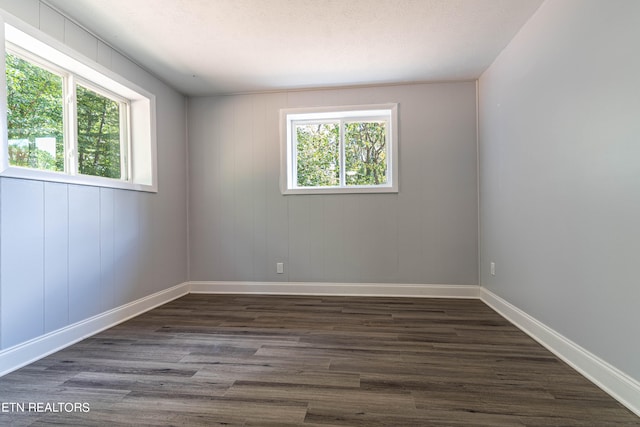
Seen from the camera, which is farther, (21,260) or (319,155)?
(319,155)

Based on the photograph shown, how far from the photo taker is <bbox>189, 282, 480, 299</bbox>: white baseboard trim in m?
3.46

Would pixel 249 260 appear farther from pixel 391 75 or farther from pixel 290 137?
pixel 391 75

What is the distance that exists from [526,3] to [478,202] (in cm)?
185

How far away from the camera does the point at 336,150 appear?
3764 mm

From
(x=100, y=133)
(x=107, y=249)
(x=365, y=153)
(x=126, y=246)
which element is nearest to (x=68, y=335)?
(x=107, y=249)

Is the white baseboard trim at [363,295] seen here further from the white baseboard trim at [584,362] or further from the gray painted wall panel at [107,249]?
the gray painted wall panel at [107,249]

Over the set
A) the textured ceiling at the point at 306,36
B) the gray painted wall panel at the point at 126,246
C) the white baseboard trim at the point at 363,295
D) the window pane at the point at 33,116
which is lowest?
the white baseboard trim at the point at 363,295

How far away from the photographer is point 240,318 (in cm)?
283

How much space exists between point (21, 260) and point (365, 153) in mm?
3115

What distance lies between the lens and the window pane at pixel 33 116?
2.03m

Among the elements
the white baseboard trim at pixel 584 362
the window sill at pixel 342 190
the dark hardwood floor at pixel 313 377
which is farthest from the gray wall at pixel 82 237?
the white baseboard trim at pixel 584 362

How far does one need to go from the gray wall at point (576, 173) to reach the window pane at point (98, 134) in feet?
11.3

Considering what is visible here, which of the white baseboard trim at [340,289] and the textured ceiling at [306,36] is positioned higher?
the textured ceiling at [306,36]

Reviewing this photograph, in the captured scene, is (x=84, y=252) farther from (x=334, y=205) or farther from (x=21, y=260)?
(x=334, y=205)
